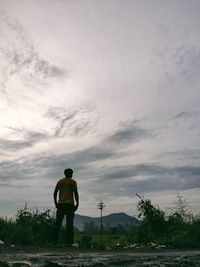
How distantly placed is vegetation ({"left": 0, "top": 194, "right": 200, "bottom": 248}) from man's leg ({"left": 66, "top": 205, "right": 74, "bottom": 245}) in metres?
0.42

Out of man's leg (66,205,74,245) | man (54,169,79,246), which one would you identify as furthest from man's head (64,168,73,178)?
man's leg (66,205,74,245)

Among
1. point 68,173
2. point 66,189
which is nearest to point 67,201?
point 66,189

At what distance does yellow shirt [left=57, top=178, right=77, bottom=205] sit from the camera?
38.4 ft

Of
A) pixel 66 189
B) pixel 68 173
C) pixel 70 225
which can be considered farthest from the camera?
pixel 68 173

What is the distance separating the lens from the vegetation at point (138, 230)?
12094 millimetres

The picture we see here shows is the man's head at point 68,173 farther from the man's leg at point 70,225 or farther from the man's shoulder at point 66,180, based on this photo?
the man's leg at point 70,225

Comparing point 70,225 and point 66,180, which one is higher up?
point 66,180

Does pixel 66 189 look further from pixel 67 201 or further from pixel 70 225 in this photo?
pixel 70 225

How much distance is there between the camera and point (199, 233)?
13.4 metres

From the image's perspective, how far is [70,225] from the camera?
11.6 meters

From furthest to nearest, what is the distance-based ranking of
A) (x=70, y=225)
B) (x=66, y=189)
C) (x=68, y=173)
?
(x=68, y=173) < (x=66, y=189) < (x=70, y=225)

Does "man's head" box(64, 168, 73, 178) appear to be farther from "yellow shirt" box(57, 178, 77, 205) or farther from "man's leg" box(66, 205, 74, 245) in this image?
"man's leg" box(66, 205, 74, 245)

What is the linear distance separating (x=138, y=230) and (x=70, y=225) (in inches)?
144

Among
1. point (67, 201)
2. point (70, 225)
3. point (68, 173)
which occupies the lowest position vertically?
point (70, 225)
